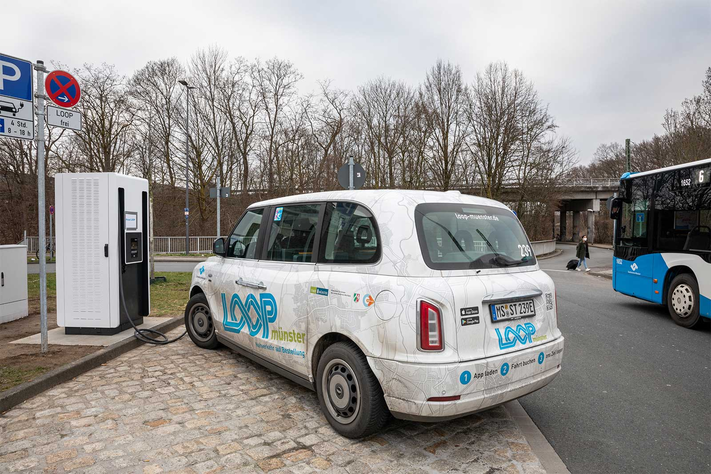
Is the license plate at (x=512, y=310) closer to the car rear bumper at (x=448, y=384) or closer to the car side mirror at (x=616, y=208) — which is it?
the car rear bumper at (x=448, y=384)

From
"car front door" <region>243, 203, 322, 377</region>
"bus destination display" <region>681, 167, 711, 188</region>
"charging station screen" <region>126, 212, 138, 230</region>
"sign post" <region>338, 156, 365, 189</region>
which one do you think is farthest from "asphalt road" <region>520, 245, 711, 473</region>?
"charging station screen" <region>126, 212, 138, 230</region>

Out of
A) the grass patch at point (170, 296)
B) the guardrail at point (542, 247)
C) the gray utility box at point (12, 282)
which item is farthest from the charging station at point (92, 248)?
the guardrail at point (542, 247)

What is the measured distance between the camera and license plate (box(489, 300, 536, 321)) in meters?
3.14

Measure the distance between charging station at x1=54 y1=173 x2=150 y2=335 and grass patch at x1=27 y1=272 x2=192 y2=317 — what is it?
5.32ft

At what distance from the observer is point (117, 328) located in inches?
240

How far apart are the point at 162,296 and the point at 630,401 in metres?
8.57

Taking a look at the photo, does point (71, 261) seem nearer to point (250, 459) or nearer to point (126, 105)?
point (250, 459)

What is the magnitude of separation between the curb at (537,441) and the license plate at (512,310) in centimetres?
95

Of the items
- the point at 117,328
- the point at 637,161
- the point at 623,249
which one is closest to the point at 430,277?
the point at 117,328

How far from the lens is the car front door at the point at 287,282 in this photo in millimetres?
3756

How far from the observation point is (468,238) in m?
3.38

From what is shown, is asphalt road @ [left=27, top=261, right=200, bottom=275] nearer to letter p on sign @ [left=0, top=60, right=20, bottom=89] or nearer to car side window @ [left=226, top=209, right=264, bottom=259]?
letter p on sign @ [left=0, top=60, right=20, bottom=89]

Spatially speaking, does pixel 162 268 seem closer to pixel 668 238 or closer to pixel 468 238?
pixel 668 238

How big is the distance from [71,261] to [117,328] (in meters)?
1.07
